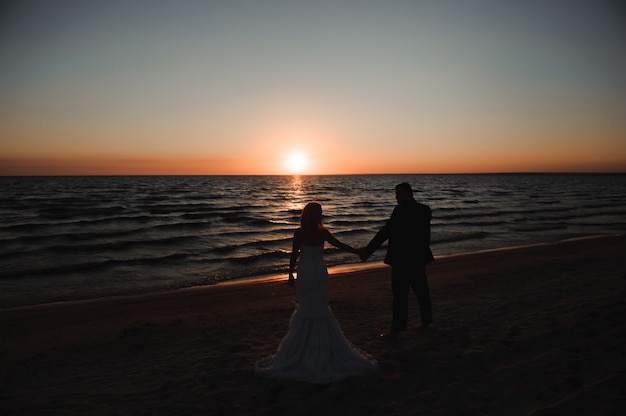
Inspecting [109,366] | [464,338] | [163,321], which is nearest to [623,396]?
[464,338]

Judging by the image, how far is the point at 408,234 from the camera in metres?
6.14

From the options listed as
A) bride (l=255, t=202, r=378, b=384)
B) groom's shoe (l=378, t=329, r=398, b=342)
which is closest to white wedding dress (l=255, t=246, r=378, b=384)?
bride (l=255, t=202, r=378, b=384)

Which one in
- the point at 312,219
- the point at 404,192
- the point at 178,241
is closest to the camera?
the point at 312,219

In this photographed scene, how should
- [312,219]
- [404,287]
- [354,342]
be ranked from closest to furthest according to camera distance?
[312,219] < [404,287] < [354,342]

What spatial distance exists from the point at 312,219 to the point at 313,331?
1.47 m

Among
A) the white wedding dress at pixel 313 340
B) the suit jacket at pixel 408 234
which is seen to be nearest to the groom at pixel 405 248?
the suit jacket at pixel 408 234

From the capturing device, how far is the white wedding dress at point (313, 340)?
195 inches

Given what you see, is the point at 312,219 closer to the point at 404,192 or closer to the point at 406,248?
the point at 404,192

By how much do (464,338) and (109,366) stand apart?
556 cm

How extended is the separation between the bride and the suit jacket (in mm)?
1496

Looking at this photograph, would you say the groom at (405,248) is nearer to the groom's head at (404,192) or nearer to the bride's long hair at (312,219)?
the groom's head at (404,192)

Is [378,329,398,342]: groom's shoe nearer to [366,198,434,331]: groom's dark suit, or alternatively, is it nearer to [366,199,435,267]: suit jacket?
[366,198,434,331]: groom's dark suit

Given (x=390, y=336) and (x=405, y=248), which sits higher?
(x=405, y=248)

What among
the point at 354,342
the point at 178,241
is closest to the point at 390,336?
the point at 354,342
